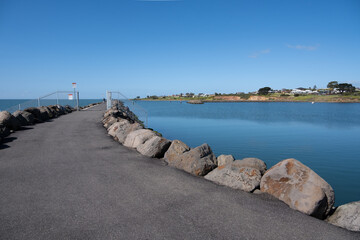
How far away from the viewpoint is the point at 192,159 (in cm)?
626

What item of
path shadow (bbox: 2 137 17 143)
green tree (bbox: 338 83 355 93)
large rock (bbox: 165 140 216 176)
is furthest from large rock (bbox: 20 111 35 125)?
green tree (bbox: 338 83 355 93)

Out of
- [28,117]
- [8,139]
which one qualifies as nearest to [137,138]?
[8,139]

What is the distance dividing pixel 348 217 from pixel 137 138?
22.4 ft

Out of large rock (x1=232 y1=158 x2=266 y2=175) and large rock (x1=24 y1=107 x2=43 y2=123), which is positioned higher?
large rock (x1=24 y1=107 x2=43 y2=123)

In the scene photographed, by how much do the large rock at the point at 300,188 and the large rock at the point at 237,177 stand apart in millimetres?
207

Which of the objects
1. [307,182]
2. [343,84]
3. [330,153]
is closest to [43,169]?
[307,182]

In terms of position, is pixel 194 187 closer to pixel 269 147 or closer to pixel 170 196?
pixel 170 196

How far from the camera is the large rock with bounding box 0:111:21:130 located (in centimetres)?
1075

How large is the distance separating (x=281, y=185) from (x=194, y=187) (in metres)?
1.91

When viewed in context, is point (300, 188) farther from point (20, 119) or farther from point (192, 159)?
point (20, 119)

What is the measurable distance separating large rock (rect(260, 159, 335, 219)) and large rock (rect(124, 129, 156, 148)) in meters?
4.84

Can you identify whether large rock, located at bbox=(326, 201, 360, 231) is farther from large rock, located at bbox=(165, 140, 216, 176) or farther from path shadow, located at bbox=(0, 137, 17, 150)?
path shadow, located at bbox=(0, 137, 17, 150)

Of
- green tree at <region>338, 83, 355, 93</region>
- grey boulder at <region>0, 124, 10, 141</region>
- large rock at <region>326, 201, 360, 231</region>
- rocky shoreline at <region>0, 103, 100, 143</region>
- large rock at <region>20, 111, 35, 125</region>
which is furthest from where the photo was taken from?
green tree at <region>338, 83, 355, 93</region>

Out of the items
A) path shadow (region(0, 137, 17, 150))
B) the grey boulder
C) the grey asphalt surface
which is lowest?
the grey asphalt surface
